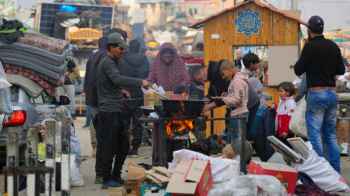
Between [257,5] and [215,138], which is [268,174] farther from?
[257,5]

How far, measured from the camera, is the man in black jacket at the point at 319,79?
391 inches

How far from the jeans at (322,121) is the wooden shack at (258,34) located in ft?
15.0

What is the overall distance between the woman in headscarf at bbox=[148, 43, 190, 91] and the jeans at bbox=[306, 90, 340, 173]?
4.40m

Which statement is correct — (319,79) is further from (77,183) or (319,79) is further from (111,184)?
(77,183)

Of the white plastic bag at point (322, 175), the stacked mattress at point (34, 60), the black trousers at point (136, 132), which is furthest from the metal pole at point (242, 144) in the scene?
the black trousers at point (136, 132)

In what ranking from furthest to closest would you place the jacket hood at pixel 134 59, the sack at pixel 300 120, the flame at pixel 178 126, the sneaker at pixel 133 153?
the jacket hood at pixel 134 59, the sneaker at pixel 133 153, the sack at pixel 300 120, the flame at pixel 178 126

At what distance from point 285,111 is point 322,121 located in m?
2.15

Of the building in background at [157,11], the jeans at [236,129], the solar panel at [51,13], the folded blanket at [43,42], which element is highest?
the building in background at [157,11]

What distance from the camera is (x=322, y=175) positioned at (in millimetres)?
9062

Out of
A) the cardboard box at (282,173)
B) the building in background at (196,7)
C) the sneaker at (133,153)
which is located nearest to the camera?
the cardboard box at (282,173)

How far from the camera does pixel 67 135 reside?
827 centimetres

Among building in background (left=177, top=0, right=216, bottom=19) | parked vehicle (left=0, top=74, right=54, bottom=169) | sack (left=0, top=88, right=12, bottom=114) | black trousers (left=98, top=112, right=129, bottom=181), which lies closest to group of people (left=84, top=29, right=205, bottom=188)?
black trousers (left=98, top=112, right=129, bottom=181)

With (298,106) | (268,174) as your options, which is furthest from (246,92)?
(268,174)

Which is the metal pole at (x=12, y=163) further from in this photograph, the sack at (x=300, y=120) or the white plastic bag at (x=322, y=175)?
→ the sack at (x=300, y=120)
